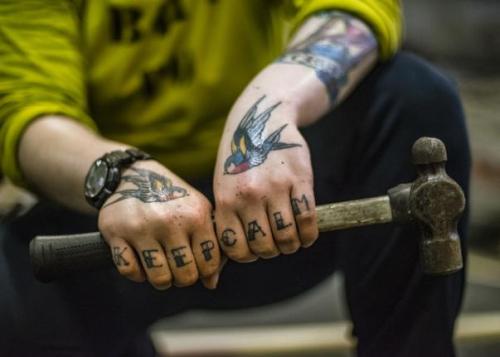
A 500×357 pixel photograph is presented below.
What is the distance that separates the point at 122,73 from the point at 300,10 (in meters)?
0.20

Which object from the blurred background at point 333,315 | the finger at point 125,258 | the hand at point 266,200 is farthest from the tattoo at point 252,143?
the blurred background at point 333,315

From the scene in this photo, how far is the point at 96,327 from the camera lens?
90cm

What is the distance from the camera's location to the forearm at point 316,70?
77 cm

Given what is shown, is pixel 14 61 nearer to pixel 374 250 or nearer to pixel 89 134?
pixel 89 134

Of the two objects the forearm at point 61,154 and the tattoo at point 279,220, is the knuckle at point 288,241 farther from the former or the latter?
the forearm at point 61,154

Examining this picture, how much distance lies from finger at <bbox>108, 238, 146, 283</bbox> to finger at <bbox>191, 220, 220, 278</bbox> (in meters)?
0.05

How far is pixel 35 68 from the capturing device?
85 centimetres

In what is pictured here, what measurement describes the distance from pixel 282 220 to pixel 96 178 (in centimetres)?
18

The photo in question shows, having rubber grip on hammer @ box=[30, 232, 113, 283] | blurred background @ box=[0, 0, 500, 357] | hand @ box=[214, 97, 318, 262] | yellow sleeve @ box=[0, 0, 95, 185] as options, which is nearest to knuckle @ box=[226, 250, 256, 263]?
hand @ box=[214, 97, 318, 262]

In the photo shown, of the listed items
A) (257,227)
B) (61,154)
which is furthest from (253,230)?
(61,154)

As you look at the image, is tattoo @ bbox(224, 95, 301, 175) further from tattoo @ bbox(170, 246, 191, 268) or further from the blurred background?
the blurred background

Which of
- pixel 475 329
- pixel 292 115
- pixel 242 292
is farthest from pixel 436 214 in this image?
pixel 475 329

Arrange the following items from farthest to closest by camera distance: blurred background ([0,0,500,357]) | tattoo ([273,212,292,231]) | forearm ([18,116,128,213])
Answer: blurred background ([0,0,500,357])
forearm ([18,116,128,213])
tattoo ([273,212,292,231])

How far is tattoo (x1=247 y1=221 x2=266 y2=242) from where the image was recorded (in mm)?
690
